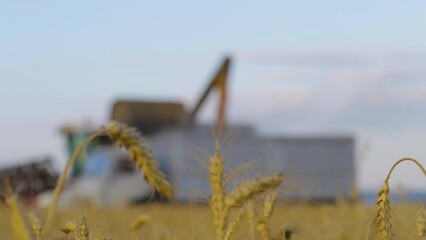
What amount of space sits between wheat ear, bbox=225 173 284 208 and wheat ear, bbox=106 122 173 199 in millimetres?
144

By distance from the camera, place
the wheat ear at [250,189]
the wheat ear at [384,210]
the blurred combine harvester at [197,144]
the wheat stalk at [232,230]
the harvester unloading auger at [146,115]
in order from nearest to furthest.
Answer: the wheat ear at [384,210], the wheat stalk at [232,230], the wheat ear at [250,189], the blurred combine harvester at [197,144], the harvester unloading auger at [146,115]

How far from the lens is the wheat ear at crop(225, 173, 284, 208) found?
7.00ft

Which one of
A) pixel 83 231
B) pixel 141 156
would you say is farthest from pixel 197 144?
pixel 83 231

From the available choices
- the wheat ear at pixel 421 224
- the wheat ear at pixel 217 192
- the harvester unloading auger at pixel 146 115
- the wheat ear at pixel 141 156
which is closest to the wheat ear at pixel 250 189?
the wheat ear at pixel 217 192

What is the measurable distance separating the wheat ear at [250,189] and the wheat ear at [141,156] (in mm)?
144

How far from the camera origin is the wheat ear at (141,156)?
2105 mm

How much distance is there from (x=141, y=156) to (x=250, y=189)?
27cm

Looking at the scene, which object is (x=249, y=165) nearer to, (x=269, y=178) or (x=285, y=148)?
(x=269, y=178)

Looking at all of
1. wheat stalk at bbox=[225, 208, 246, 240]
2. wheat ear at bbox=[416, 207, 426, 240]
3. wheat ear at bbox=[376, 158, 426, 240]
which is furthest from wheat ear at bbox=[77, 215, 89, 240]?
wheat ear at bbox=[416, 207, 426, 240]

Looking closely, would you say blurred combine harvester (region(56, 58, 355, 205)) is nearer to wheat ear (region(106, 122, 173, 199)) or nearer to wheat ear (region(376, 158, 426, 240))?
wheat ear (region(106, 122, 173, 199))

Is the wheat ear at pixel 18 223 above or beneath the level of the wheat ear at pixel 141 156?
beneath

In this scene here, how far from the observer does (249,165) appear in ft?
7.82

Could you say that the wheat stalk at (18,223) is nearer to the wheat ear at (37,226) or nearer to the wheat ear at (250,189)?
the wheat ear at (37,226)

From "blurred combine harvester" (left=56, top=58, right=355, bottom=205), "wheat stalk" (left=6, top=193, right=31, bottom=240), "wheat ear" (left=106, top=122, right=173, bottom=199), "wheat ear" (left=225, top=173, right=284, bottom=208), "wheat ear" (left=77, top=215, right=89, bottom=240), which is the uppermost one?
"wheat ear" (left=106, top=122, right=173, bottom=199)
